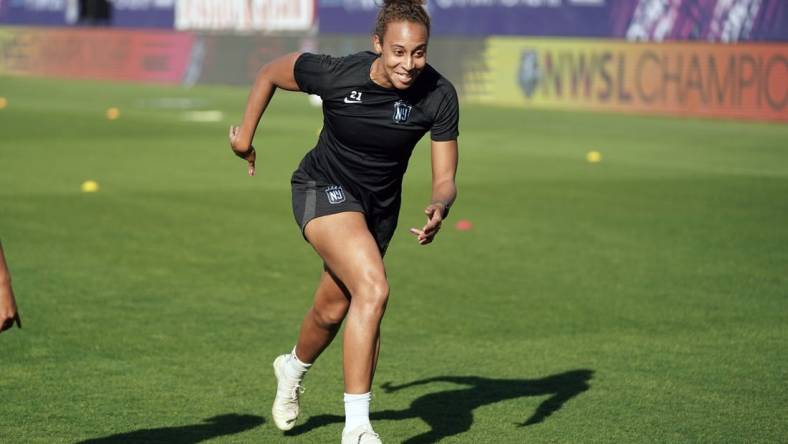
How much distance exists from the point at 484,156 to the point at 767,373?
13395mm

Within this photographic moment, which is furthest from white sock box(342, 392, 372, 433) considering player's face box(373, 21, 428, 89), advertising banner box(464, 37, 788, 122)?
advertising banner box(464, 37, 788, 122)

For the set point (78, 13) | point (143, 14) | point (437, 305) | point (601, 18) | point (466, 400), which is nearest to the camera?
point (466, 400)

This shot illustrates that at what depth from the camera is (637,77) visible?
1209 inches

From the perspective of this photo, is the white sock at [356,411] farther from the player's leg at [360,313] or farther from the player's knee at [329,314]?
the player's knee at [329,314]

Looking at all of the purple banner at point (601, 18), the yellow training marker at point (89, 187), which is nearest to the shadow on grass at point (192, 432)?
the yellow training marker at point (89, 187)

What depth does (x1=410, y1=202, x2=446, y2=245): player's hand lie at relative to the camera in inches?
231

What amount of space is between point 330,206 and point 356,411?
1.01m

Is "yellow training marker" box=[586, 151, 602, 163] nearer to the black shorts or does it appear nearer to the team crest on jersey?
the black shorts

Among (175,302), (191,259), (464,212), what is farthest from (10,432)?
(464,212)

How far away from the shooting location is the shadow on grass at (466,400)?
6.75 meters

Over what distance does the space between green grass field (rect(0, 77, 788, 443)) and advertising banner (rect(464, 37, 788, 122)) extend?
335 inches

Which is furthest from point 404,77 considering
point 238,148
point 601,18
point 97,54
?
point 97,54

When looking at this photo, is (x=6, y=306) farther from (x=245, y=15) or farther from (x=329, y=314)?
(x=245, y=15)

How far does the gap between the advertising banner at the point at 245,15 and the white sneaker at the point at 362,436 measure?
37.5 meters
